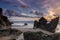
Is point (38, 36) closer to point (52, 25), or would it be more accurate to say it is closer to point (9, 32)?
point (52, 25)

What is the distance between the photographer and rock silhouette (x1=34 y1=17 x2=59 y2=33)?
2641 mm

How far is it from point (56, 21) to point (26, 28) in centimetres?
63

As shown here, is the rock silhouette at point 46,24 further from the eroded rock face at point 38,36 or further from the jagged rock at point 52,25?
the eroded rock face at point 38,36

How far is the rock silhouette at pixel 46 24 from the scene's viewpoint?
8.66 feet

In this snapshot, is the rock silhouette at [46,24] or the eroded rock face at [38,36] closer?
the eroded rock face at [38,36]

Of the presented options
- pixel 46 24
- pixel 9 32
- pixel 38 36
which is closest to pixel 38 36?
pixel 38 36

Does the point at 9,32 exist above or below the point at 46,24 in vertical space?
below

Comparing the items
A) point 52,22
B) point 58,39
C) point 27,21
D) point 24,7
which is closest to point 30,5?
point 24,7

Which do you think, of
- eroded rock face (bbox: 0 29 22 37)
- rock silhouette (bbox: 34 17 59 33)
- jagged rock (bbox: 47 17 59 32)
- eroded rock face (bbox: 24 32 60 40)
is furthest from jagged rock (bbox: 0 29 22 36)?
jagged rock (bbox: 47 17 59 32)

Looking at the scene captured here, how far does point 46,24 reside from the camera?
2.66 m

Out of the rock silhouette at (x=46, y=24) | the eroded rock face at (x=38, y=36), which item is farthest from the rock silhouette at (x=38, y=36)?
the rock silhouette at (x=46, y=24)

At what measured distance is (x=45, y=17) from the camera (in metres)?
2.73

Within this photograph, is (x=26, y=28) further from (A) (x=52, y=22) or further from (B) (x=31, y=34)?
(A) (x=52, y=22)

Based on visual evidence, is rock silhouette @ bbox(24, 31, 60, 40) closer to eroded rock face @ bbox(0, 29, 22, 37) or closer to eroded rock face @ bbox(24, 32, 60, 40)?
eroded rock face @ bbox(24, 32, 60, 40)
